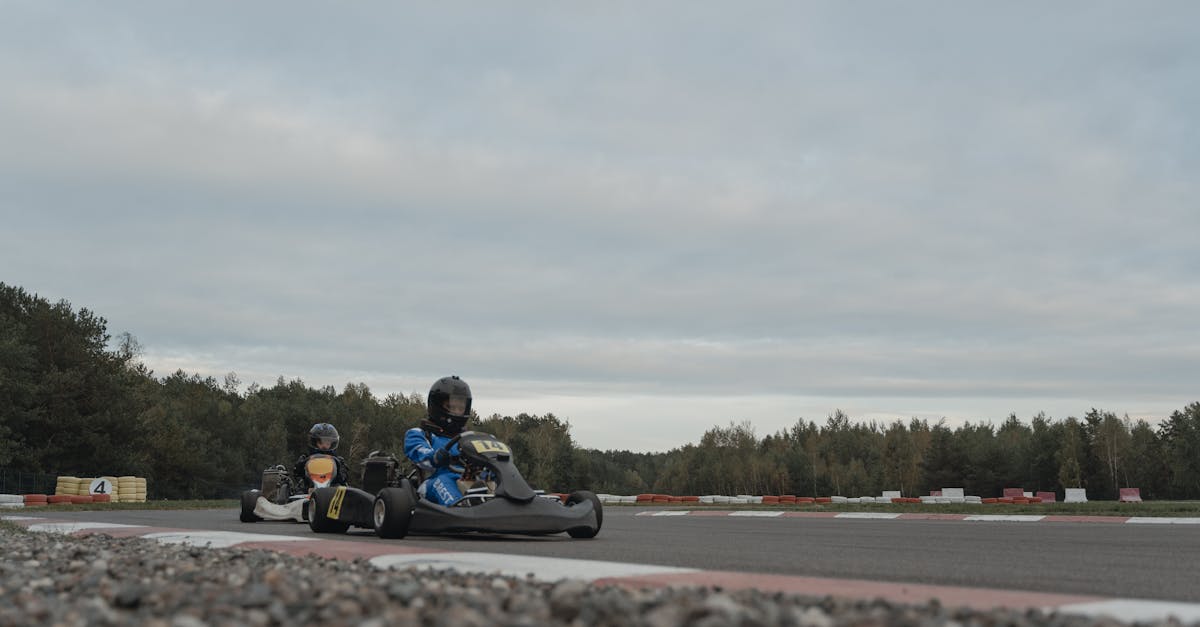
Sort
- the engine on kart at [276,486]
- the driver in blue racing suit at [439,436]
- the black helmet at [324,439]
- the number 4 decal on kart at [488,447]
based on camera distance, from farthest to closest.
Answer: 1. the black helmet at [324,439]
2. the engine on kart at [276,486]
3. the driver in blue racing suit at [439,436]
4. the number 4 decal on kart at [488,447]

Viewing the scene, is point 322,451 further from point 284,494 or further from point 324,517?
point 324,517

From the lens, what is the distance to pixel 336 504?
12.5 meters

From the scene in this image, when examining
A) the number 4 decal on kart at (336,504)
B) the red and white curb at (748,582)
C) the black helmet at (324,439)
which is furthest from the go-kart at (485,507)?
the black helmet at (324,439)

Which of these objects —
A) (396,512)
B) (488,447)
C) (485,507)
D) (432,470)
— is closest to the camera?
(485,507)

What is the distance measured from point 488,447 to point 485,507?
75cm

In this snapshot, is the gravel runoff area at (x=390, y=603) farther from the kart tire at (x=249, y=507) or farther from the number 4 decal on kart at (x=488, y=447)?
the kart tire at (x=249, y=507)

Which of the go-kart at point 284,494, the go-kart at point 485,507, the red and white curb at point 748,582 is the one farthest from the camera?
the go-kart at point 284,494

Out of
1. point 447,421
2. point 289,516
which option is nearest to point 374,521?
point 447,421

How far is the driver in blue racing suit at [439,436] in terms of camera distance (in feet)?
36.9

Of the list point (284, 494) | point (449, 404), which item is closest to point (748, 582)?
point (449, 404)

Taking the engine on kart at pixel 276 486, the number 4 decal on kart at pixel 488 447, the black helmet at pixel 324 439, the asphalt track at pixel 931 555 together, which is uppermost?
the black helmet at pixel 324 439

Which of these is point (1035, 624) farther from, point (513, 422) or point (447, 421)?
point (513, 422)

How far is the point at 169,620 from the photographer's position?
4070mm

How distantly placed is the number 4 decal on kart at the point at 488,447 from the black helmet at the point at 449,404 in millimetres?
1490
